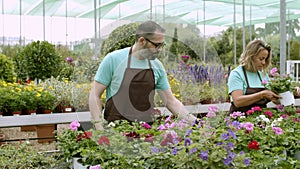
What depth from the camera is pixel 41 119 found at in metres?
3.82

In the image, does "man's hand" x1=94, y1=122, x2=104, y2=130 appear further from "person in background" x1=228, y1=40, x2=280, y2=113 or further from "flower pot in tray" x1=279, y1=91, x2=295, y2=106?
"flower pot in tray" x1=279, y1=91, x2=295, y2=106

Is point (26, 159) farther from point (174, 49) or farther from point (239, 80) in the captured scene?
point (239, 80)

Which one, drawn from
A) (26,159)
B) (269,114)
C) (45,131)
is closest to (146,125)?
(26,159)

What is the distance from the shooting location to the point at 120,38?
1361mm

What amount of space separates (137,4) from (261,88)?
1.32 m

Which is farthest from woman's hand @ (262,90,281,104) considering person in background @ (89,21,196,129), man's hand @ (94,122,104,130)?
man's hand @ (94,122,104,130)

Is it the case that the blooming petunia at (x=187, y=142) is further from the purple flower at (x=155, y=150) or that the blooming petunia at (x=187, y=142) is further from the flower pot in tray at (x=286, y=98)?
the flower pot in tray at (x=286, y=98)

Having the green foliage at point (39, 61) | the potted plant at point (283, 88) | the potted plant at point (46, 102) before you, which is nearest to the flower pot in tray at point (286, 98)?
the potted plant at point (283, 88)

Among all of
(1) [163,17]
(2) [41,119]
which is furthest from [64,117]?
(1) [163,17]

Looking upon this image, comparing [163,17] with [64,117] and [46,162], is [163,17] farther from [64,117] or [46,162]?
[64,117]

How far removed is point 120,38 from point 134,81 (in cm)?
19

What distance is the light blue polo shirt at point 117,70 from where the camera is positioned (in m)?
1.42

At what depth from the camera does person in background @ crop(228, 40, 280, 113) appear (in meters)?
2.62

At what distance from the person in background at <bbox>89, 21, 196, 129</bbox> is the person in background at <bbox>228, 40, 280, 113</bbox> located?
111cm
